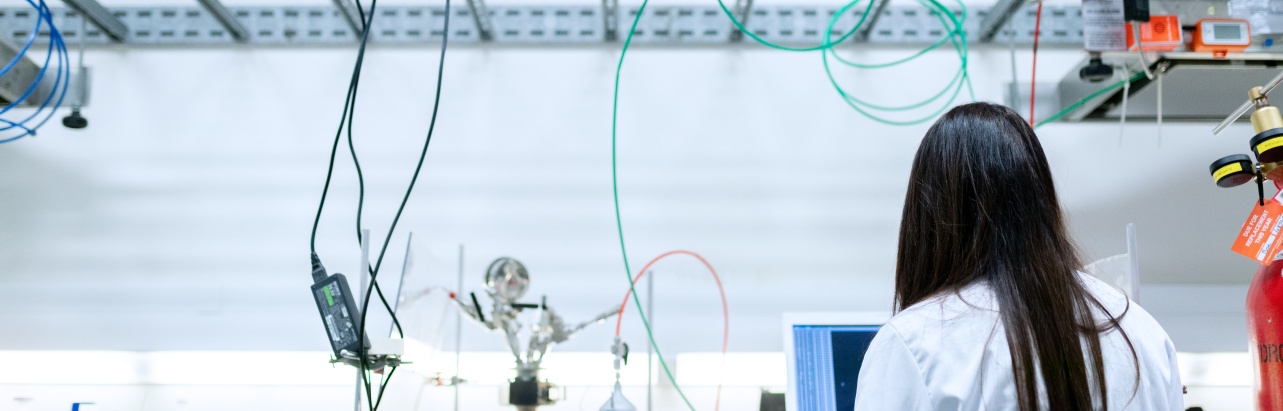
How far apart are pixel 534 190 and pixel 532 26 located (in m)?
0.39

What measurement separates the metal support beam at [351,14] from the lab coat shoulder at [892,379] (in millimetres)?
1616

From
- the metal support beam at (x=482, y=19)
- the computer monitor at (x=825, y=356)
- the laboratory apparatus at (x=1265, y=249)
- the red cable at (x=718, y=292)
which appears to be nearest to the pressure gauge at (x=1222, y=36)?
the laboratory apparatus at (x=1265, y=249)

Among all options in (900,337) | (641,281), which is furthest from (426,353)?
(900,337)

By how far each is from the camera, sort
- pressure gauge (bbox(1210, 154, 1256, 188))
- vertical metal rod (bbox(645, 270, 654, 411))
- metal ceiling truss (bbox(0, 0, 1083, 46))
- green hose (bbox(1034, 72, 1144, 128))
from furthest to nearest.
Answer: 1. metal ceiling truss (bbox(0, 0, 1083, 46))
2. vertical metal rod (bbox(645, 270, 654, 411))
3. green hose (bbox(1034, 72, 1144, 128))
4. pressure gauge (bbox(1210, 154, 1256, 188))

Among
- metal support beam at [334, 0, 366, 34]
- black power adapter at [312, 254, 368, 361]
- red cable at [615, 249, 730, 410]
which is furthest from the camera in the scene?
metal support beam at [334, 0, 366, 34]

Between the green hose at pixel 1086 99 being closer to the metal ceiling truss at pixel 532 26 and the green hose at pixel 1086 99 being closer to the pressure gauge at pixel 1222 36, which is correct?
the pressure gauge at pixel 1222 36

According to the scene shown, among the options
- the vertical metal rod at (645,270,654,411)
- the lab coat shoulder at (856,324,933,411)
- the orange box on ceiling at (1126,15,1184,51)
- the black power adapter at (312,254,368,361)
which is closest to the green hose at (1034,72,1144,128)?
the orange box on ceiling at (1126,15,1184,51)

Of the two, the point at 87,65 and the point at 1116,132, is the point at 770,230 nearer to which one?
the point at 1116,132

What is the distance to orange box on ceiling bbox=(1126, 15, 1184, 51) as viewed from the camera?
5.06ft

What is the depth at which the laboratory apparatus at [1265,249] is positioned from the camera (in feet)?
3.69

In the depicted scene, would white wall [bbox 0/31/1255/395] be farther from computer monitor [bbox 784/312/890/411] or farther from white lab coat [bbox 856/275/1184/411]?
white lab coat [bbox 856/275/1184/411]

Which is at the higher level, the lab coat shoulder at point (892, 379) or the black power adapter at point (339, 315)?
the black power adapter at point (339, 315)

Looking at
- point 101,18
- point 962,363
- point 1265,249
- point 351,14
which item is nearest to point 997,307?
point 962,363

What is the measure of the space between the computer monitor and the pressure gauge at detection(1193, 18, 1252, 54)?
71 centimetres
